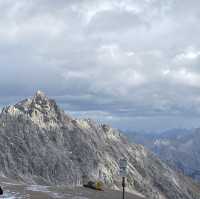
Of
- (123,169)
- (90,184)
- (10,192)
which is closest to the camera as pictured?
(123,169)

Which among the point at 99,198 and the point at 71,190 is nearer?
the point at 99,198

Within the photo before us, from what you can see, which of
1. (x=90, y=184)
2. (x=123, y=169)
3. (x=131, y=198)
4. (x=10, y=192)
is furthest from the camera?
(x=90, y=184)

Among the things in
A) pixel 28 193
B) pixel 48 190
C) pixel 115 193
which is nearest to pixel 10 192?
pixel 28 193

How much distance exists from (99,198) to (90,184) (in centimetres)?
988

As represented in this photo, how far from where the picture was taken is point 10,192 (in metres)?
48.8

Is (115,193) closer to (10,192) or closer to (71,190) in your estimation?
(71,190)

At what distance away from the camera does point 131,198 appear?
52000 millimetres

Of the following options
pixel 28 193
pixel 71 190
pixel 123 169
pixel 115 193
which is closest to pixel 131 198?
pixel 115 193

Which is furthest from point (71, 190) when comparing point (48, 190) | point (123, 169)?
point (123, 169)

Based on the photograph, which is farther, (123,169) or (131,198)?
(131,198)

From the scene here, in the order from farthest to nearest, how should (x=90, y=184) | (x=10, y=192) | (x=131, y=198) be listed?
(x=90, y=184), (x=131, y=198), (x=10, y=192)

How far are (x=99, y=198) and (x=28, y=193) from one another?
736 cm

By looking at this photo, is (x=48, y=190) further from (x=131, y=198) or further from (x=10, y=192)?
(x=131, y=198)

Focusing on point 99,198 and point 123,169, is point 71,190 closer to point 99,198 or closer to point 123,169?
point 99,198
